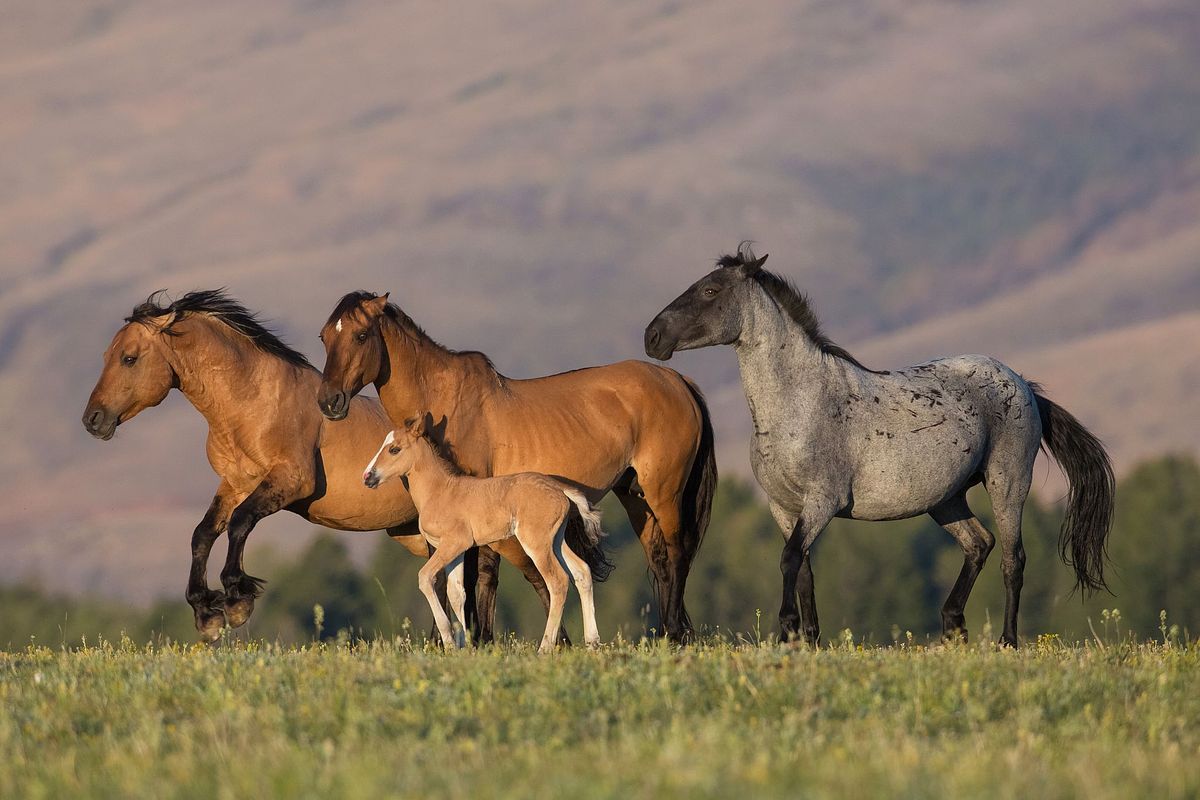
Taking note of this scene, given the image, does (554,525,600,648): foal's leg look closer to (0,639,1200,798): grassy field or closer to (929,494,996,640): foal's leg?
(0,639,1200,798): grassy field

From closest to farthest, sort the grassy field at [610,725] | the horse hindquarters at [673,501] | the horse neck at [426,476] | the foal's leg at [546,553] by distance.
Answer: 1. the grassy field at [610,725]
2. the foal's leg at [546,553]
3. the horse neck at [426,476]
4. the horse hindquarters at [673,501]

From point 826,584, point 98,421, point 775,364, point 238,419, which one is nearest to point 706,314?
point 775,364

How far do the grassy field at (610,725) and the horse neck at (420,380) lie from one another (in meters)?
2.85

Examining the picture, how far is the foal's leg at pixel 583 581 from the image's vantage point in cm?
1153

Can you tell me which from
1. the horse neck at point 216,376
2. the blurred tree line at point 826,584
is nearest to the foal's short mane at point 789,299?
the horse neck at point 216,376

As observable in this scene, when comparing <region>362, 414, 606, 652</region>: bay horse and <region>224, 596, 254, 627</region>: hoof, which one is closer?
<region>362, 414, 606, 652</region>: bay horse

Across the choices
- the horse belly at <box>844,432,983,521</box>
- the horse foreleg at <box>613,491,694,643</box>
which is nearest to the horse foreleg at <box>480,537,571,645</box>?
the horse foreleg at <box>613,491,694,643</box>

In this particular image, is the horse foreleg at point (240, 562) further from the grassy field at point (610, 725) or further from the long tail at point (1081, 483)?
the long tail at point (1081, 483)

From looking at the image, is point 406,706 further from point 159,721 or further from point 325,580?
point 325,580

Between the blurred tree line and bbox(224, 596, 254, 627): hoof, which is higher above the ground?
bbox(224, 596, 254, 627): hoof

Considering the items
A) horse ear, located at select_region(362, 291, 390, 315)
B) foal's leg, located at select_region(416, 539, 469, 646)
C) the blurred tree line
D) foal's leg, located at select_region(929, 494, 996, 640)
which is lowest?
the blurred tree line

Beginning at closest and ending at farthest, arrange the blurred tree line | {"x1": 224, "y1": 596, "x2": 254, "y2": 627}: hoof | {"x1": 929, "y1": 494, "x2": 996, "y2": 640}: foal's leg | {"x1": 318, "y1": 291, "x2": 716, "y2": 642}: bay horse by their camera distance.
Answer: {"x1": 318, "y1": 291, "x2": 716, "y2": 642}: bay horse, {"x1": 224, "y1": 596, "x2": 254, "y2": 627}: hoof, {"x1": 929, "y1": 494, "x2": 996, "y2": 640}: foal's leg, the blurred tree line

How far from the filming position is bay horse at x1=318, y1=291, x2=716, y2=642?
492 inches

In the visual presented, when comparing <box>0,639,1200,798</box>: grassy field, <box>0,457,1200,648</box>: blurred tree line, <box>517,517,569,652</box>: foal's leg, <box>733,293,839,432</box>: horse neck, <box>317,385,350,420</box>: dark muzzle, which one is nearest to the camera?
<box>0,639,1200,798</box>: grassy field
